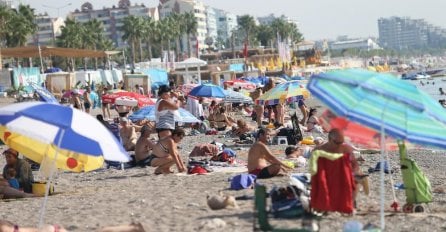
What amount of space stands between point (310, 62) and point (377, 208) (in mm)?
104254

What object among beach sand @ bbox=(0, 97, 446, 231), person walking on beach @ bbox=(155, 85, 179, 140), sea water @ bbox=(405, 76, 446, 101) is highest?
person walking on beach @ bbox=(155, 85, 179, 140)

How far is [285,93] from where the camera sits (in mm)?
18875

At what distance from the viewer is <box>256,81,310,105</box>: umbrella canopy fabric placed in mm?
18828

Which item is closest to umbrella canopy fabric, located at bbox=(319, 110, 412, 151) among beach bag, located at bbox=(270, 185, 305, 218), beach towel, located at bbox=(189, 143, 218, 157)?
beach bag, located at bbox=(270, 185, 305, 218)

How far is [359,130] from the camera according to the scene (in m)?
7.19

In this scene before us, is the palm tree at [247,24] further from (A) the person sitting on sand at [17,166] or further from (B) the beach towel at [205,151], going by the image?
(A) the person sitting on sand at [17,166]

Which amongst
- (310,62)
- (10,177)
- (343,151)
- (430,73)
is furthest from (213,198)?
(430,73)

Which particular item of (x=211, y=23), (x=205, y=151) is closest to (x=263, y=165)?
(x=205, y=151)

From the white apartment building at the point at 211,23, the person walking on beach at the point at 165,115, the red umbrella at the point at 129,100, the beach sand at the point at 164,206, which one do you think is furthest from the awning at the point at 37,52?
the white apartment building at the point at 211,23

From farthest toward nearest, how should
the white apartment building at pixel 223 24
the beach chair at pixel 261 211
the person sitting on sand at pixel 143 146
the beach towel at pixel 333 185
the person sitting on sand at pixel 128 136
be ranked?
the white apartment building at pixel 223 24 → the person sitting on sand at pixel 128 136 → the person sitting on sand at pixel 143 146 → the beach towel at pixel 333 185 → the beach chair at pixel 261 211

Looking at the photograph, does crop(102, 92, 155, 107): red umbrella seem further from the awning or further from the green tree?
the green tree

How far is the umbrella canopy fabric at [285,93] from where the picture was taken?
18828 mm

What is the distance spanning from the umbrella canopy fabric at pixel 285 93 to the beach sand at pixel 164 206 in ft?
21.3

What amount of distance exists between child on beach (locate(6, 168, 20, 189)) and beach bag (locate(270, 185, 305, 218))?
Result: 13.0 ft
